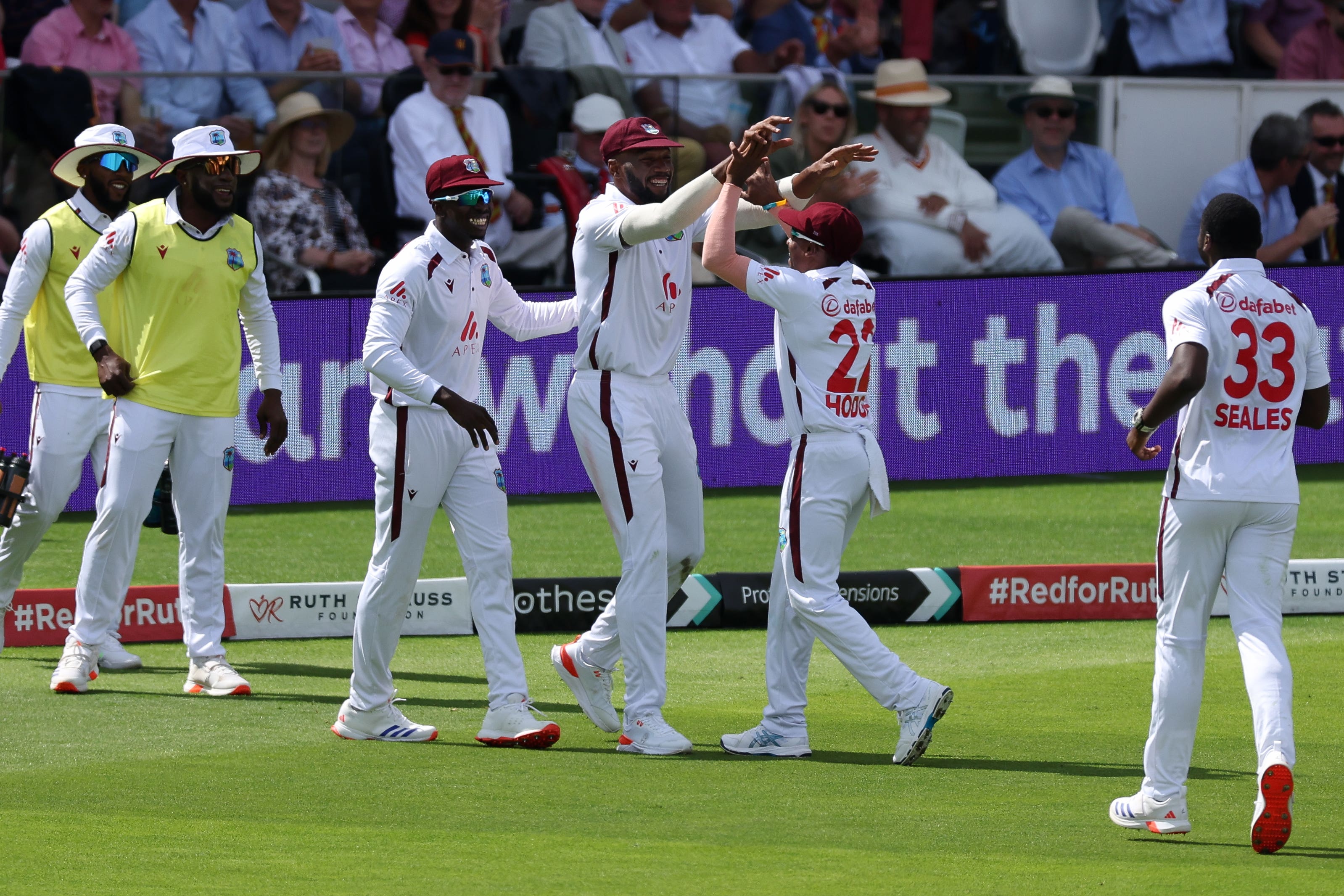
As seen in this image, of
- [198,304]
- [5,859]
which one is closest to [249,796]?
[5,859]

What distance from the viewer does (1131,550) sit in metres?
11.4

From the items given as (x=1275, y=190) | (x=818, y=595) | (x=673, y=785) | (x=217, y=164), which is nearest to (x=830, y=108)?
(x=1275, y=190)

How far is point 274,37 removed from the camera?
1363 cm

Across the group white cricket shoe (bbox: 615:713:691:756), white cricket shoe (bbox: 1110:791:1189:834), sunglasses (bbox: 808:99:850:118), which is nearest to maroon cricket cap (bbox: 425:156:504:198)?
white cricket shoe (bbox: 615:713:691:756)

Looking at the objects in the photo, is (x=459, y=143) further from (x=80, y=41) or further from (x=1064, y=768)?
(x=1064, y=768)

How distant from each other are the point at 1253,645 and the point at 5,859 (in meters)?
3.67

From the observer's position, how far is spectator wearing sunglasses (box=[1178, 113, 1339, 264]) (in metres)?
14.9

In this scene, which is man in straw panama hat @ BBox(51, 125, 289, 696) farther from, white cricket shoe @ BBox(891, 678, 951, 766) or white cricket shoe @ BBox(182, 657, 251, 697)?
white cricket shoe @ BBox(891, 678, 951, 766)

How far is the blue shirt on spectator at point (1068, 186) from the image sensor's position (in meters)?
14.5

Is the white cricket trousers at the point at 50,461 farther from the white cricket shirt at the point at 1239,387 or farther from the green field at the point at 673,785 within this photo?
the white cricket shirt at the point at 1239,387

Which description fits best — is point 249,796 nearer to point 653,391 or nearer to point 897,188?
point 653,391

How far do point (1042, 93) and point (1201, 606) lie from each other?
9.45m

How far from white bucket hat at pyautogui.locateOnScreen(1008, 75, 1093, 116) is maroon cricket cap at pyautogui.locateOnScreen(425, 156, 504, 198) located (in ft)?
27.0

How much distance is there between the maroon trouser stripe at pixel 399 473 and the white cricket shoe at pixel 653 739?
44.4 inches
